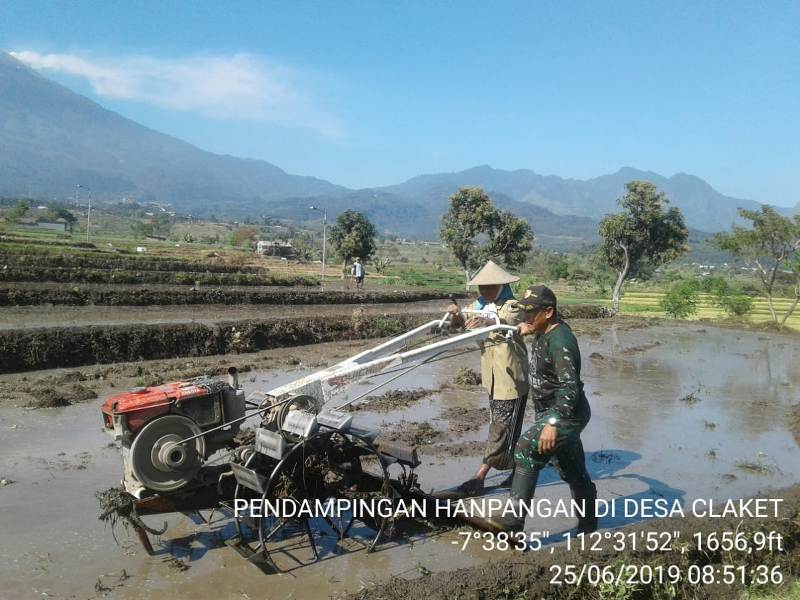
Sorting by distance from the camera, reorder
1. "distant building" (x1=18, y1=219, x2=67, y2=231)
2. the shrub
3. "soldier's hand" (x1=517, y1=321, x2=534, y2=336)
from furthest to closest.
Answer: "distant building" (x1=18, y1=219, x2=67, y2=231)
the shrub
"soldier's hand" (x1=517, y1=321, x2=534, y2=336)

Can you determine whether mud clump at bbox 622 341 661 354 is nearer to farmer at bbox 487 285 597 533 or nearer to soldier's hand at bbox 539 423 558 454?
farmer at bbox 487 285 597 533

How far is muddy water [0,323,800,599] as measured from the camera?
446cm

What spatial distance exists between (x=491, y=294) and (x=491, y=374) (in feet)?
2.48

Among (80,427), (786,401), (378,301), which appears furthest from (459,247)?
(80,427)

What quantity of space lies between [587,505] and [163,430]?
10.3ft

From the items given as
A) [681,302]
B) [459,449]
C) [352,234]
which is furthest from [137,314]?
[352,234]

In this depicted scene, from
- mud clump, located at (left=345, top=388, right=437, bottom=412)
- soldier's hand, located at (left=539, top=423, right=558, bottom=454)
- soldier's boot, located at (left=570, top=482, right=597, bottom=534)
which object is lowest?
mud clump, located at (left=345, top=388, right=437, bottom=412)

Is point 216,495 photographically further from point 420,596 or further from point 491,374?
point 491,374

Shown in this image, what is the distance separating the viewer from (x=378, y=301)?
95.9 ft

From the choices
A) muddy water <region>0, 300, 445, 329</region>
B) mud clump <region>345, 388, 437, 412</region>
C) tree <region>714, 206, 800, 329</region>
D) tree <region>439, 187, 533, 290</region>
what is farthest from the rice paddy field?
mud clump <region>345, 388, 437, 412</region>

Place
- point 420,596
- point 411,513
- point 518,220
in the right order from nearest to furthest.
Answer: point 420,596 → point 411,513 → point 518,220

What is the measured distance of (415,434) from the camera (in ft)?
26.6

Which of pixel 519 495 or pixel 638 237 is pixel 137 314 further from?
pixel 638 237

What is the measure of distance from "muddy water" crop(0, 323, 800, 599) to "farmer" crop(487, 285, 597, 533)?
2.30ft
